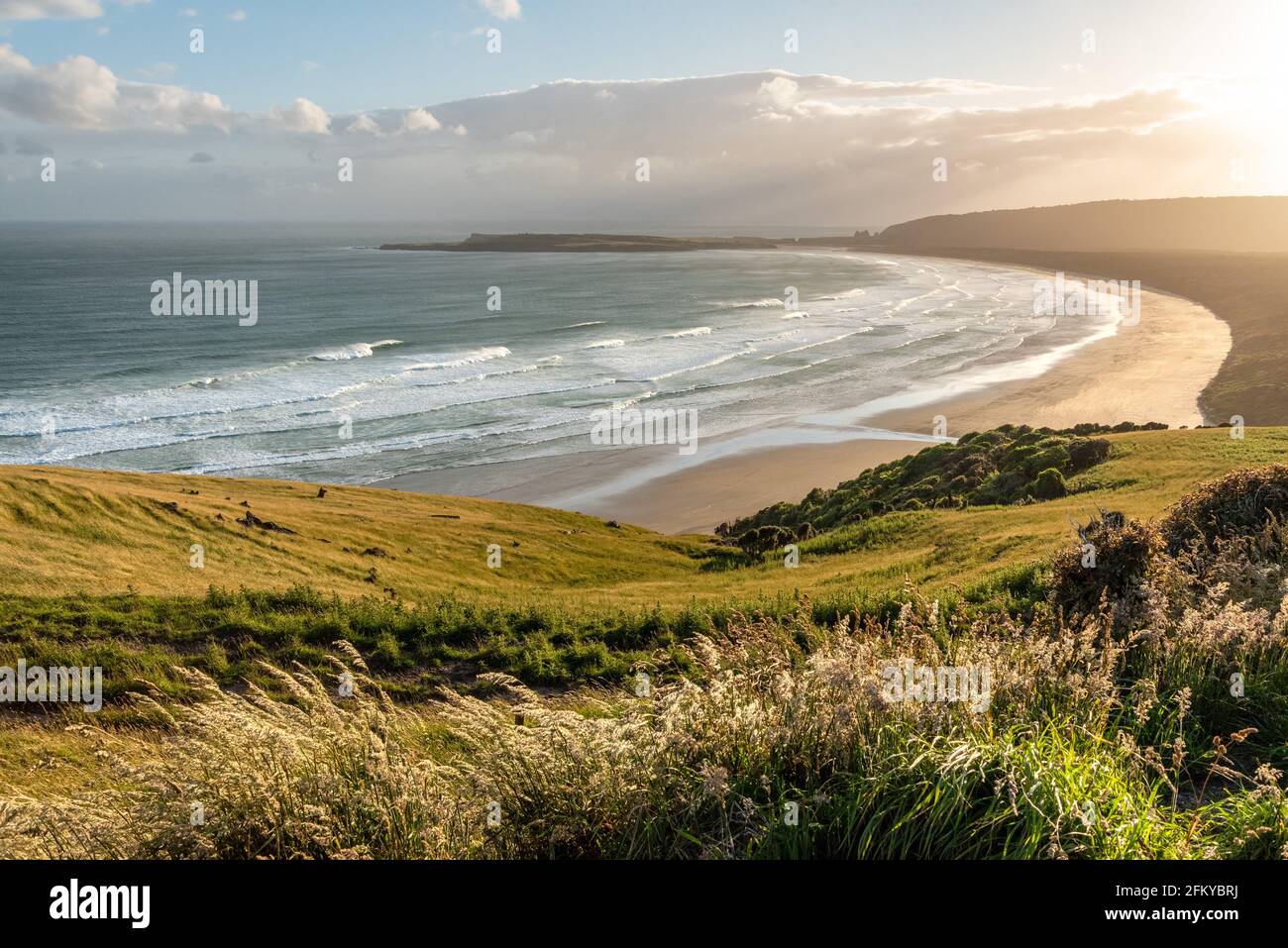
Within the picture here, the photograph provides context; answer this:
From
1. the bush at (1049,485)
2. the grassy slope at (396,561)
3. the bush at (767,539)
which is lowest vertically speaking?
the bush at (767,539)

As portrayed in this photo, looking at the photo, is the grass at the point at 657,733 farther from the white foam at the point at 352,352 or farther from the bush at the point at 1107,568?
the white foam at the point at 352,352

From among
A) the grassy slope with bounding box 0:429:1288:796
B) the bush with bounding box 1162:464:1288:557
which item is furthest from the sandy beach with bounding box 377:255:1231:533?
the bush with bounding box 1162:464:1288:557

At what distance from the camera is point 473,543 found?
25.3 m

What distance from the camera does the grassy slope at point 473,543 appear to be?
16281 millimetres

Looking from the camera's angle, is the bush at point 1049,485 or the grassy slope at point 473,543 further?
the bush at point 1049,485

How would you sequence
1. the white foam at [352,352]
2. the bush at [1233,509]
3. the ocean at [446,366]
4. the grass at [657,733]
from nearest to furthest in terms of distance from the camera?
the grass at [657,733] < the bush at [1233,509] < the ocean at [446,366] < the white foam at [352,352]

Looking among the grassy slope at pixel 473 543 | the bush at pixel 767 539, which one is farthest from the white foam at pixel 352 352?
the bush at pixel 767 539

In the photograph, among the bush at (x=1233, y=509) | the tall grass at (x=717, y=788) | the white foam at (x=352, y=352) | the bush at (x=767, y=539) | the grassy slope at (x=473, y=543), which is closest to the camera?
the tall grass at (x=717, y=788)

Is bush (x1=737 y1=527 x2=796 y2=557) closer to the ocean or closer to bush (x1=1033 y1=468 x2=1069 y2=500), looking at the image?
bush (x1=1033 y1=468 x2=1069 y2=500)

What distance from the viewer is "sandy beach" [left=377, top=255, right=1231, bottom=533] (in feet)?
123

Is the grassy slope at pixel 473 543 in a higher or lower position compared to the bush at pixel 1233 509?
lower

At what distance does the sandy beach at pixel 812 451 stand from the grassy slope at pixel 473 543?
22.2 ft

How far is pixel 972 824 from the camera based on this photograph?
4.75 meters

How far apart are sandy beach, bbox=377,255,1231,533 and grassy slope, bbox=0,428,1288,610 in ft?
22.2
